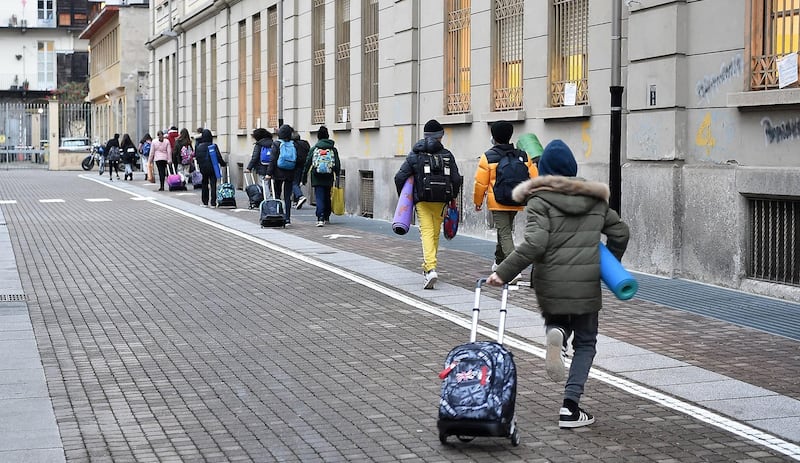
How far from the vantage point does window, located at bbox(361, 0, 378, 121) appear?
25609 millimetres

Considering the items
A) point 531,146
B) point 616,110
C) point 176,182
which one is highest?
point 616,110

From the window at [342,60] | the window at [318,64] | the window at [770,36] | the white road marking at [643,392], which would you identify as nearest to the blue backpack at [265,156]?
the window at [342,60]

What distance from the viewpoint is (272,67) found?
33531mm

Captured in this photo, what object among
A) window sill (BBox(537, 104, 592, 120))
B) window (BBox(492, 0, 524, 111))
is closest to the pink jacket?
window (BBox(492, 0, 524, 111))

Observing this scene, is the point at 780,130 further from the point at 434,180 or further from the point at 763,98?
the point at 434,180

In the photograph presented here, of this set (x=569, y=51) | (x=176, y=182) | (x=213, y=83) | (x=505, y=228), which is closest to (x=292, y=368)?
(x=505, y=228)

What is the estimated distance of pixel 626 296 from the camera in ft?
24.0

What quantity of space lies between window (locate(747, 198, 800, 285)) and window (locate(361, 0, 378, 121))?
1301cm

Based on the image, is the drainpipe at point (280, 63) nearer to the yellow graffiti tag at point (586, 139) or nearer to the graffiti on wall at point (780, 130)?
the yellow graffiti tag at point (586, 139)

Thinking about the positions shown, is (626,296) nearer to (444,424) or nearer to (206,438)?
(444,424)

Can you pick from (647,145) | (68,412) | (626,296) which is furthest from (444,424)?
(647,145)

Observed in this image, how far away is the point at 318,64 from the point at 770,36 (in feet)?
55.7

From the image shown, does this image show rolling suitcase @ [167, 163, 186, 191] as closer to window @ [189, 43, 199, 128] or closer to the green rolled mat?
window @ [189, 43, 199, 128]

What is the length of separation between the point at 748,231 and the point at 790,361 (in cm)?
418
